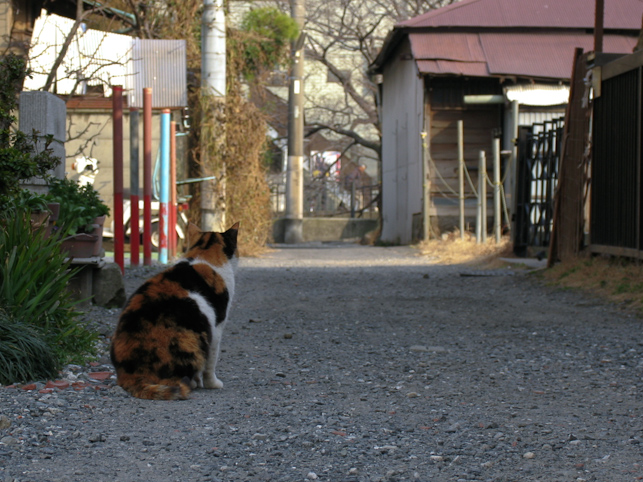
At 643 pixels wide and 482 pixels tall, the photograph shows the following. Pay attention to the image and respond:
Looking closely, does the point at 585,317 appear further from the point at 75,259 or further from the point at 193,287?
the point at 75,259

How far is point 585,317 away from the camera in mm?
6324

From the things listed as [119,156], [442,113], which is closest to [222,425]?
[119,156]

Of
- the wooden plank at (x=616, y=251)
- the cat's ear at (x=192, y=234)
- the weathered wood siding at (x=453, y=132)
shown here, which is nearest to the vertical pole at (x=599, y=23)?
the wooden plank at (x=616, y=251)

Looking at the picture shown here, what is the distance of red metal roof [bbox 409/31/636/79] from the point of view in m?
16.5

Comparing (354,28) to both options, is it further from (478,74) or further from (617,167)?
(617,167)

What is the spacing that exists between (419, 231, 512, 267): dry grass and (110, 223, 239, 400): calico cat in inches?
292

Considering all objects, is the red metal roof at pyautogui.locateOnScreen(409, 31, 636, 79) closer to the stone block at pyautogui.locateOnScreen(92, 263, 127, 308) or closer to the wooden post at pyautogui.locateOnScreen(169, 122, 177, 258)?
Result: the wooden post at pyautogui.locateOnScreen(169, 122, 177, 258)

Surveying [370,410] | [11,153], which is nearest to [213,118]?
[11,153]

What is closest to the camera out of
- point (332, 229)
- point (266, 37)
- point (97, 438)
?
point (97, 438)

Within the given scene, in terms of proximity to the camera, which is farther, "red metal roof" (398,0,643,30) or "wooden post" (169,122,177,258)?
"red metal roof" (398,0,643,30)

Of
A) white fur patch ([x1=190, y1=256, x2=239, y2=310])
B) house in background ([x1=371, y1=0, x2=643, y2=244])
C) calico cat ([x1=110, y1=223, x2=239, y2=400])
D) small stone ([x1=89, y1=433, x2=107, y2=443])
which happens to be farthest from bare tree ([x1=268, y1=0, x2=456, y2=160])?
small stone ([x1=89, y1=433, x2=107, y2=443])

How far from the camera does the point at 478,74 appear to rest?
16297 mm

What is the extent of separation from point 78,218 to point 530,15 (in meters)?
14.7

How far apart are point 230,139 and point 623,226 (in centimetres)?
716
